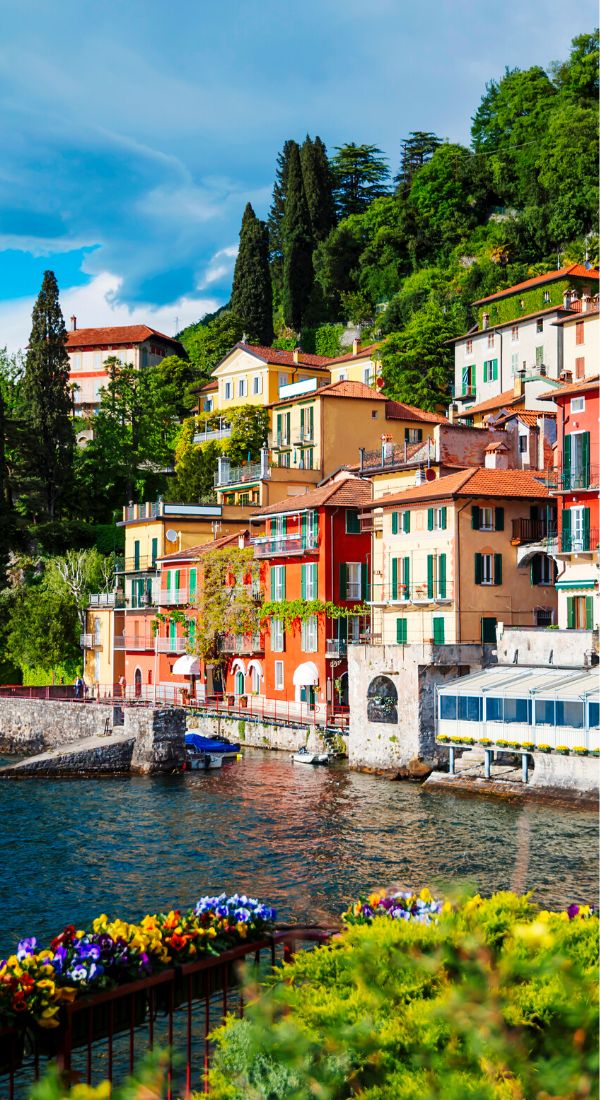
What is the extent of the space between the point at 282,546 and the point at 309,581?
8.34 feet

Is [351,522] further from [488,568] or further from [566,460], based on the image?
[566,460]

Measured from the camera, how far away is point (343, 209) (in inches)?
4919

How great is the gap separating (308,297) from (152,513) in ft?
166

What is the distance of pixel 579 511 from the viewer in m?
43.8

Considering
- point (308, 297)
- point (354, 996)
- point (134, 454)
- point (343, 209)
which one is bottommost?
point (354, 996)

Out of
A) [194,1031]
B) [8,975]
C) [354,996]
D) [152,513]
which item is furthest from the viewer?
[152,513]

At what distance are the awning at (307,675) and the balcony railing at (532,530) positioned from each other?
11.4 meters

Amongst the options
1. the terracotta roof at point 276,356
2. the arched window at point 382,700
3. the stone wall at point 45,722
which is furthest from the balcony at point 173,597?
the terracotta roof at point 276,356

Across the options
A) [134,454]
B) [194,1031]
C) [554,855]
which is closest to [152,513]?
[134,454]

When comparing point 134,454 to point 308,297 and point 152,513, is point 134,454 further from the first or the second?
point 308,297

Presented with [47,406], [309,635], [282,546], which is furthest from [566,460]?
[47,406]

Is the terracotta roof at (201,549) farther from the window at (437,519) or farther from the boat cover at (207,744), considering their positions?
the window at (437,519)

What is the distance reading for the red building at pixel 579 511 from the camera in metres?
43.1

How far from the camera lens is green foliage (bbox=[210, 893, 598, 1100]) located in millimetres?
7039
